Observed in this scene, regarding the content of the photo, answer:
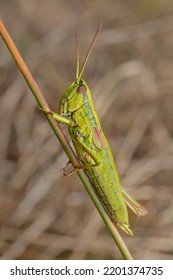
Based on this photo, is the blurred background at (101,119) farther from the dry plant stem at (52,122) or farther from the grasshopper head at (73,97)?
the dry plant stem at (52,122)

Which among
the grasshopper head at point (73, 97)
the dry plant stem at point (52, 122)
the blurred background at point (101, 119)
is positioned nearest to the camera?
the dry plant stem at point (52, 122)

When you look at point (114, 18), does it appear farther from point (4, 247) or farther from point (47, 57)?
point (4, 247)

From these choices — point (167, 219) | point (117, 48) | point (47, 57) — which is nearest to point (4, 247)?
point (167, 219)

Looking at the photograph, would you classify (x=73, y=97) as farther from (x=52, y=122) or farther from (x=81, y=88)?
(x=52, y=122)

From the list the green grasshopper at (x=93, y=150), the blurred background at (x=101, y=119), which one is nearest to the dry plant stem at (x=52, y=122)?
the green grasshopper at (x=93, y=150)

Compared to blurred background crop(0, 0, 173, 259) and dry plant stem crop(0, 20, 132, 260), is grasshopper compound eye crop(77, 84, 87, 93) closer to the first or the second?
dry plant stem crop(0, 20, 132, 260)

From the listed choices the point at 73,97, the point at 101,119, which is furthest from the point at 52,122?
the point at 101,119

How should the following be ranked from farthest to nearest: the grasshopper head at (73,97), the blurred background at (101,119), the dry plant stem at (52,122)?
the blurred background at (101,119) < the grasshopper head at (73,97) < the dry plant stem at (52,122)

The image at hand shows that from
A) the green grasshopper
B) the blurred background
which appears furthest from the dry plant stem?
the blurred background
